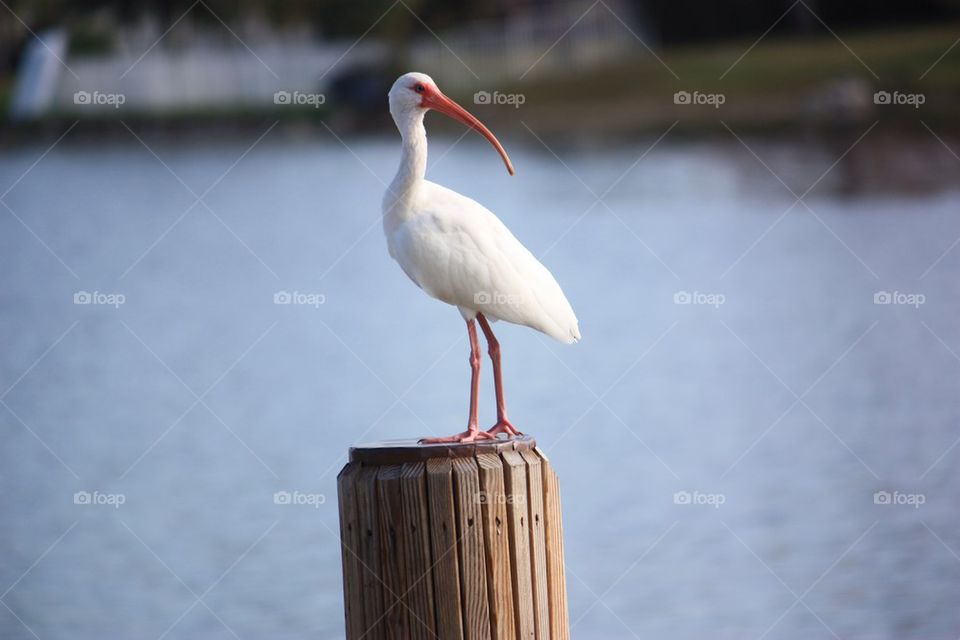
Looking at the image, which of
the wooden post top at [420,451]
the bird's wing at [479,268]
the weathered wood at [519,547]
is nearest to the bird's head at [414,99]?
the bird's wing at [479,268]

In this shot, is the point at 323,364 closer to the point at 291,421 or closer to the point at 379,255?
the point at 291,421

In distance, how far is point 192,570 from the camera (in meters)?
11.7

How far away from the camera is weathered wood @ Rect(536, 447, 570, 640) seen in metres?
5.20

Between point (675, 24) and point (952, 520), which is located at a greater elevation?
point (675, 24)

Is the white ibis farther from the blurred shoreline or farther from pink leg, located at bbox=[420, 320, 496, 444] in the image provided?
the blurred shoreline

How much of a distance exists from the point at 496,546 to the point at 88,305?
54.6ft

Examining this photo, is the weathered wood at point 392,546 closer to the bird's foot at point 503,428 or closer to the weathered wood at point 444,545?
the weathered wood at point 444,545

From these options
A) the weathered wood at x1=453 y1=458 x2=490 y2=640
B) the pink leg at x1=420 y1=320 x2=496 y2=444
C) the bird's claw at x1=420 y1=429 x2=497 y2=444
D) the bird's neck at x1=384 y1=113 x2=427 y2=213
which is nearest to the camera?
the weathered wood at x1=453 y1=458 x2=490 y2=640

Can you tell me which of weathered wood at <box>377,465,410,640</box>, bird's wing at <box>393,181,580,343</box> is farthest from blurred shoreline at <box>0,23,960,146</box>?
weathered wood at <box>377,465,410,640</box>

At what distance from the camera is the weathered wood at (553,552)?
17.0 ft

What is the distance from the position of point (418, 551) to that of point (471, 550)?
0.57ft

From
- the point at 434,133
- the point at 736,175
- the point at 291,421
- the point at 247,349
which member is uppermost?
the point at 434,133

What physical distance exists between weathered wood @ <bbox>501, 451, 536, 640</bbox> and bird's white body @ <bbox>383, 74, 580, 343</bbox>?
1446 millimetres

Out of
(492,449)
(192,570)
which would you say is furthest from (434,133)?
(492,449)
